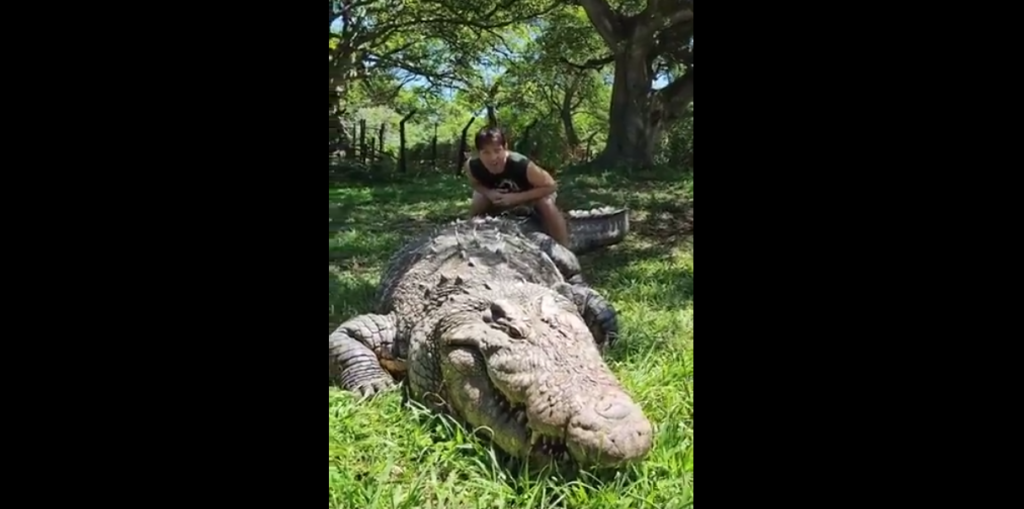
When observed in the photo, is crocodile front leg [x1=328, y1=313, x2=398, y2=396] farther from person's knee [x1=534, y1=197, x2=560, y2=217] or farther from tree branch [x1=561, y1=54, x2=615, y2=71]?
tree branch [x1=561, y1=54, x2=615, y2=71]

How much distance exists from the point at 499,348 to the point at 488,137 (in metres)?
1.60

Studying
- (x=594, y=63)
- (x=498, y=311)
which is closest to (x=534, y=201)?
(x=594, y=63)

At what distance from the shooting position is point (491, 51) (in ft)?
11.7

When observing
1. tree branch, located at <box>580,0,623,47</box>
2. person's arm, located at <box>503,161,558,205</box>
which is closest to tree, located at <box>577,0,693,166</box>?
tree branch, located at <box>580,0,623,47</box>

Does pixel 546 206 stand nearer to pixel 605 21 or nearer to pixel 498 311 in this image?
pixel 605 21

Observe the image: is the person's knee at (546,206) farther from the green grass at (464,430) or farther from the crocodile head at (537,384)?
the crocodile head at (537,384)

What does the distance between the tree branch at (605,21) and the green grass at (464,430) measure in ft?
2.41

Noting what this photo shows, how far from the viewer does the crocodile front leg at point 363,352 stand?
233cm

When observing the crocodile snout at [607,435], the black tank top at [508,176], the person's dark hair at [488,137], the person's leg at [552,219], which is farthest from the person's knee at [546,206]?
the crocodile snout at [607,435]
